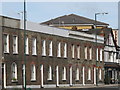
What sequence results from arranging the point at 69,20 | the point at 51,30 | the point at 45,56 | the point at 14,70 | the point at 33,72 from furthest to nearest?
the point at 69,20, the point at 51,30, the point at 45,56, the point at 33,72, the point at 14,70

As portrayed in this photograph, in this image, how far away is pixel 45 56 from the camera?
61.0 meters

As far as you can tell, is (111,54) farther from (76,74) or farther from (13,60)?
(13,60)

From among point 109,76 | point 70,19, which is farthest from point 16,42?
point 70,19

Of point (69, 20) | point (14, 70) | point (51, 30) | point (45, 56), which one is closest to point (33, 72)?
point (45, 56)

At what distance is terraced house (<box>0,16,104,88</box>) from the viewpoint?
52.2 meters

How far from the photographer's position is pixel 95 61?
78938mm

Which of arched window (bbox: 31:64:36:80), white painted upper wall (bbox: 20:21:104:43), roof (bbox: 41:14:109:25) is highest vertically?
roof (bbox: 41:14:109:25)

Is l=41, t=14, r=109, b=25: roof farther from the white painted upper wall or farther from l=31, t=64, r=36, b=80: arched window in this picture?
l=31, t=64, r=36, b=80: arched window

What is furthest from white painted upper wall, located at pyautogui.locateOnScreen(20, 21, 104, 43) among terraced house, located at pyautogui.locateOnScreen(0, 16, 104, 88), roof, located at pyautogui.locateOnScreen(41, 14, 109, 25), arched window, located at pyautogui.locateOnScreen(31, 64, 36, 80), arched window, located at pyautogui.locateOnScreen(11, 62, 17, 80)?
roof, located at pyautogui.locateOnScreen(41, 14, 109, 25)

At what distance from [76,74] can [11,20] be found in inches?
811

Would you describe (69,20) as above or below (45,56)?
above

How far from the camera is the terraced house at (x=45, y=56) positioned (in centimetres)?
5216

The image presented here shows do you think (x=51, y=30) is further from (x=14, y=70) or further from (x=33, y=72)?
(x=14, y=70)

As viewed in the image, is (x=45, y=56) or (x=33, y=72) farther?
(x=45, y=56)
